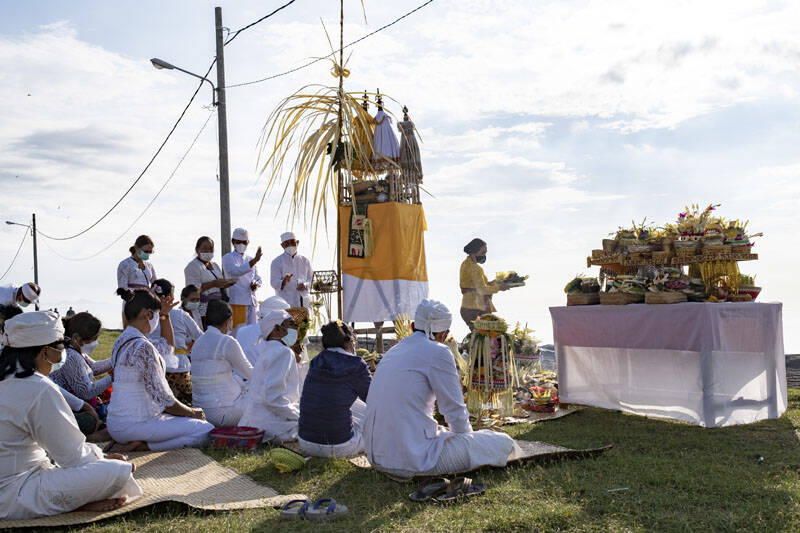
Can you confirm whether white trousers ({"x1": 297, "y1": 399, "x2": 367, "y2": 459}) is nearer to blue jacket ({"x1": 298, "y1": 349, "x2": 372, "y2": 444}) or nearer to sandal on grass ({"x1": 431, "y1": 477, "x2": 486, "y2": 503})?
blue jacket ({"x1": 298, "y1": 349, "x2": 372, "y2": 444})

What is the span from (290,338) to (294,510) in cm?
213

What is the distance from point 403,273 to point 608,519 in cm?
734

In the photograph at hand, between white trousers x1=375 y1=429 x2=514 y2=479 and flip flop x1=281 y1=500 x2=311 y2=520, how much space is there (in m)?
0.74

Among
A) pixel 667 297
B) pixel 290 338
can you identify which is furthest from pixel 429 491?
pixel 667 297

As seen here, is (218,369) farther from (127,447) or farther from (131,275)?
(131,275)

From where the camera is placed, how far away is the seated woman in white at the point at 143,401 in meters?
4.94

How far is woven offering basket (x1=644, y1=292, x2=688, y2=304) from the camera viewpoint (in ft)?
20.1

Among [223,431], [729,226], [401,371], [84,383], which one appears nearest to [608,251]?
[729,226]

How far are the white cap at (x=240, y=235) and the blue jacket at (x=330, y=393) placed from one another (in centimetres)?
447

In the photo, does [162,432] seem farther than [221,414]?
No

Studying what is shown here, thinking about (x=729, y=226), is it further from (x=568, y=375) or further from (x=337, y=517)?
(x=337, y=517)

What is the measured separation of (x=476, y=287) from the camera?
828 cm

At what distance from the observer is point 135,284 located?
7727 millimetres

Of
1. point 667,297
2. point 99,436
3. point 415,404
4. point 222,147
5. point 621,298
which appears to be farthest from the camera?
point 222,147
